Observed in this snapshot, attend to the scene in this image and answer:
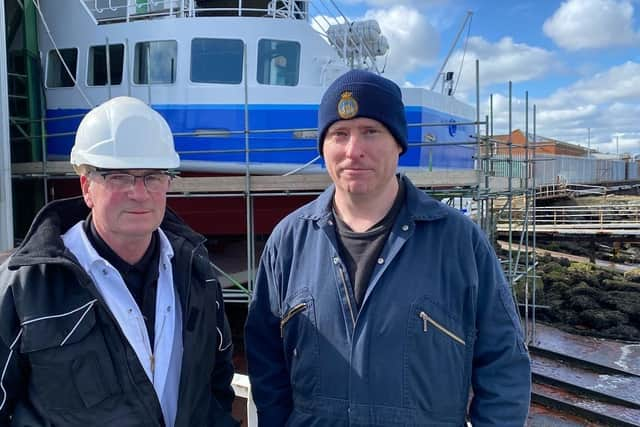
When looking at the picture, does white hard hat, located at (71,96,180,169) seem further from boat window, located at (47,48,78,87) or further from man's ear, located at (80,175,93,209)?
boat window, located at (47,48,78,87)

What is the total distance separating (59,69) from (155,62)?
198 cm

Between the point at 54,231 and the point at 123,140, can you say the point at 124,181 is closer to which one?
the point at 123,140

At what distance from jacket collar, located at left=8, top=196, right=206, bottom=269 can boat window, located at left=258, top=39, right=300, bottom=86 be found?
572cm

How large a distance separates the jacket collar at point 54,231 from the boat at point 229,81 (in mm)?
4958

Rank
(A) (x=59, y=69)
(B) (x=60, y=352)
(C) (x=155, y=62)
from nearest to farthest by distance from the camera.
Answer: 1. (B) (x=60, y=352)
2. (C) (x=155, y=62)
3. (A) (x=59, y=69)

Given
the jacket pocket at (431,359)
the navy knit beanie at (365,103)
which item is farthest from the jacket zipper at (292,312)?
the navy knit beanie at (365,103)

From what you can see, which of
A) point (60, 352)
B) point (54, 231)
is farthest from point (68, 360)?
point (54, 231)

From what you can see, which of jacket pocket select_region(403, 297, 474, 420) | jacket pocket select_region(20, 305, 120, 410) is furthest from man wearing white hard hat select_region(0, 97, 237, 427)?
jacket pocket select_region(403, 297, 474, 420)

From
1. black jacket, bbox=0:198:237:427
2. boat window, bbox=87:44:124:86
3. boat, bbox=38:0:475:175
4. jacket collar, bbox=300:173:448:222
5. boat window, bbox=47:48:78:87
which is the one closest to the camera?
black jacket, bbox=0:198:237:427

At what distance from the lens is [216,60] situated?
7652 millimetres

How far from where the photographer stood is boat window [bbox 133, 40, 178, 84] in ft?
25.3

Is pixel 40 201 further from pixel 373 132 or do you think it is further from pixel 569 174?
pixel 569 174

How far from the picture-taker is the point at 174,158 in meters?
A: 1.85

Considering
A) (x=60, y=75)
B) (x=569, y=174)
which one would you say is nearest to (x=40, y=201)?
(x=60, y=75)
